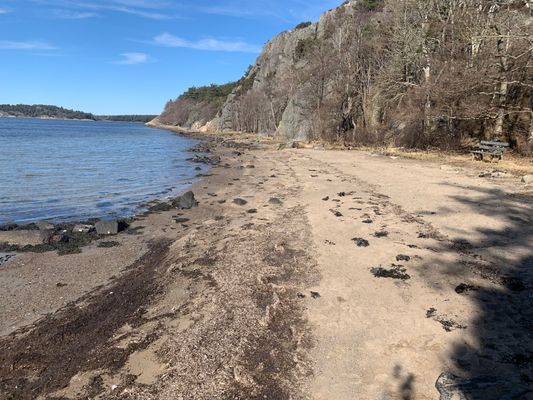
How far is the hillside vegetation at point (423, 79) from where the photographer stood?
2377 centimetres

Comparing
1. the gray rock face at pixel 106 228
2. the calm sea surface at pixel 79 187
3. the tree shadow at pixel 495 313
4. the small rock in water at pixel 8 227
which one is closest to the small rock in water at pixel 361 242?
the tree shadow at pixel 495 313

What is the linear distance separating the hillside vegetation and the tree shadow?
47.5 ft

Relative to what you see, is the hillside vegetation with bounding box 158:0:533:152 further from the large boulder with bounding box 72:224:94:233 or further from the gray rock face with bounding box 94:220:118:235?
the large boulder with bounding box 72:224:94:233

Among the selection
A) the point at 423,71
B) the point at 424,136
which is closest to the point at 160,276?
the point at 424,136

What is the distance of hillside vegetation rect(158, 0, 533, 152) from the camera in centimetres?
2377

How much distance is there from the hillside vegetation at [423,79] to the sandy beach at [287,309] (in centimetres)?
1522

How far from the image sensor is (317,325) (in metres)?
5.68

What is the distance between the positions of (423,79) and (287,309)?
99.7ft

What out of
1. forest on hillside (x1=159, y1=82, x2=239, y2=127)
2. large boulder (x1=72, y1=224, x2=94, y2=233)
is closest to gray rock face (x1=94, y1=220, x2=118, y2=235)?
large boulder (x1=72, y1=224, x2=94, y2=233)

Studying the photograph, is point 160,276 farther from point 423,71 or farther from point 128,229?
point 423,71

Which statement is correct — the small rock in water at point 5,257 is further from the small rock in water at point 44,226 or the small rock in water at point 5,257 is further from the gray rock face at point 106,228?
the gray rock face at point 106,228

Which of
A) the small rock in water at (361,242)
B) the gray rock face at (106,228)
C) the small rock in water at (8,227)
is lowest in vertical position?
the small rock in water at (8,227)

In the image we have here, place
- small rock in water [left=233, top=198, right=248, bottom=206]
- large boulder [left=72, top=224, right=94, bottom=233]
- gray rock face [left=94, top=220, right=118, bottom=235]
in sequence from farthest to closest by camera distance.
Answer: small rock in water [left=233, top=198, right=248, bottom=206] → large boulder [left=72, top=224, right=94, bottom=233] → gray rock face [left=94, top=220, right=118, bottom=235]

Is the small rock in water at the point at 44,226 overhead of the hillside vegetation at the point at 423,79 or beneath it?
beneath
